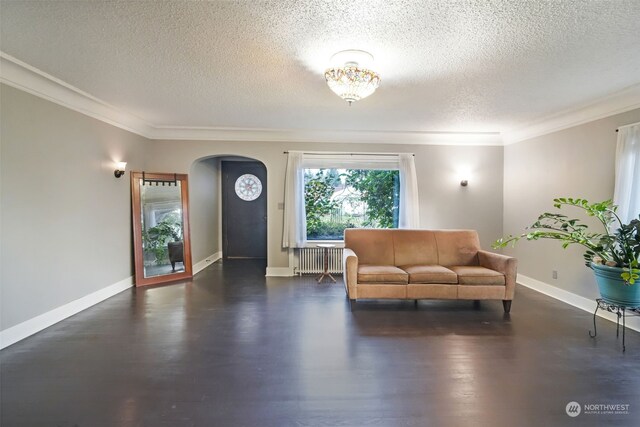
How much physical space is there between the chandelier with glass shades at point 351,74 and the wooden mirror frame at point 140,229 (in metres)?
3.64

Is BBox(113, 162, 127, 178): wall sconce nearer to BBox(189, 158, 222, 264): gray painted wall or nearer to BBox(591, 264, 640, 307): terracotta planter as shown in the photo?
BBox(189, 158, 222, 264): gray painted wall

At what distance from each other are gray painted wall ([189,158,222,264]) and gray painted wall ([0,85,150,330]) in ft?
4.11

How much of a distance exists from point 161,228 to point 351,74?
159 inches

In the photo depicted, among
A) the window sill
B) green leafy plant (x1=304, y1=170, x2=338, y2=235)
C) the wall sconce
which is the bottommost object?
the window sill

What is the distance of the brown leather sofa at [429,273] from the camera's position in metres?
3.58

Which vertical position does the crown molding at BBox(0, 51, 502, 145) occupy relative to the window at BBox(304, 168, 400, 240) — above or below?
above

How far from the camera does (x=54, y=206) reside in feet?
10.6

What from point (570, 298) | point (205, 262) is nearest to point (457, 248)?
point (570, 298)

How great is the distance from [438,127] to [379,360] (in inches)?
151

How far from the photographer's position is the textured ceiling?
6.32ft

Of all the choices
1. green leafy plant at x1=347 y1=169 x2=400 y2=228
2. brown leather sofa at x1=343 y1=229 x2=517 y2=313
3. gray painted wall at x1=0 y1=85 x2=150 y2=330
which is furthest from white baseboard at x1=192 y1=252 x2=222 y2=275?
green leafy plant at x1=347 y1=169 x2=400 y2=228

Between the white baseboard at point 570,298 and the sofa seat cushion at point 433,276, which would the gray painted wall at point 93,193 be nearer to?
the white baseboard at point 570,298

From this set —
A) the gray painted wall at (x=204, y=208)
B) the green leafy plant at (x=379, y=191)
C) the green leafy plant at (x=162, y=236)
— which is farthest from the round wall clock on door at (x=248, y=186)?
the green leafy plant at (x=379, y=191)

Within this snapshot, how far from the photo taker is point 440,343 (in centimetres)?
279
